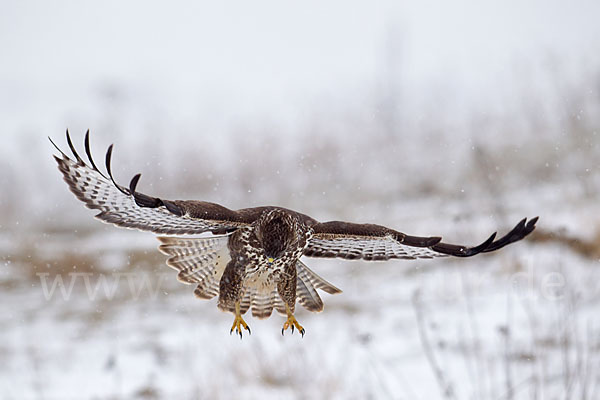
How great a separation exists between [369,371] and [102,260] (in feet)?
18.4

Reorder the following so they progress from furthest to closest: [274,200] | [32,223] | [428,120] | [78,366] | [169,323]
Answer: [428,120] < [32,223] < [274,200] < [169,323] < [78,366]

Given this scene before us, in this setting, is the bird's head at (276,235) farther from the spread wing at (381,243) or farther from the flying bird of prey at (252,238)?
the spread wing at (381,243)

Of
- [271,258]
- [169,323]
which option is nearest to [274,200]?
[169,323]

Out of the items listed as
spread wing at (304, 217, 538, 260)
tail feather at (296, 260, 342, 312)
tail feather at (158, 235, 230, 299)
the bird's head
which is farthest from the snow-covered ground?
the bird's head

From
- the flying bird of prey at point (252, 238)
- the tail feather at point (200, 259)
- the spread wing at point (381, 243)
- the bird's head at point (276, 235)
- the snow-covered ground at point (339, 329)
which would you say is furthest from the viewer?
the snow-covered ground at point (339, 329)

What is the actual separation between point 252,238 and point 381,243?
643 millimetres

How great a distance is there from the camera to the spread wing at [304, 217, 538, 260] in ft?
7.73

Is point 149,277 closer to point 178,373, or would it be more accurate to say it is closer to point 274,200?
point 274,200

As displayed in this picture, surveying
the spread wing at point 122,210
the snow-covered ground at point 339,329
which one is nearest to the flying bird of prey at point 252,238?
the spread wing at point 122,210

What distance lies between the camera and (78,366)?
643 centimetres

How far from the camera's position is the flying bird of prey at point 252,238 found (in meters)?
2.59

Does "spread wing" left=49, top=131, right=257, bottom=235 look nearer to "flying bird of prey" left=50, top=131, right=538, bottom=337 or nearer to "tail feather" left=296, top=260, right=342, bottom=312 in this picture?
"flying bird of prey" left=50, top=131, right=538, bottom=337

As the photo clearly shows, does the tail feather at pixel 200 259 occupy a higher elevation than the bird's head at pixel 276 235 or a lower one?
lower

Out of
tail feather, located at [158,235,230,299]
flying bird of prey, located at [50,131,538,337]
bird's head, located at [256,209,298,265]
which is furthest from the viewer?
tail feather, located at [158,235,230,299]
